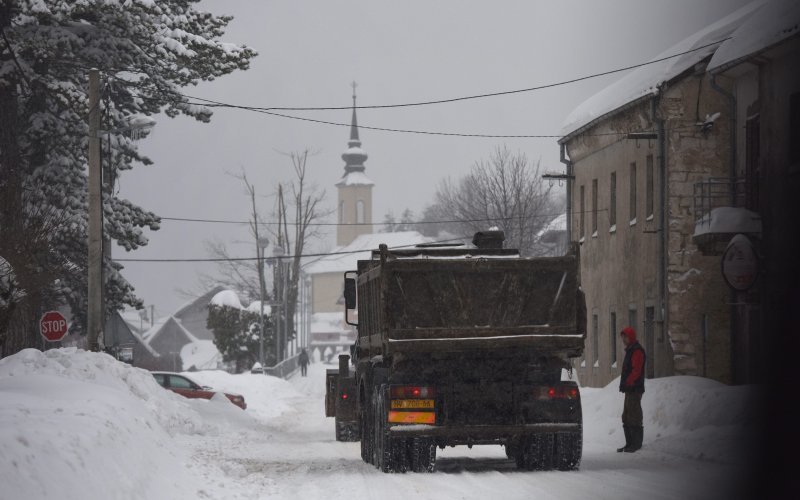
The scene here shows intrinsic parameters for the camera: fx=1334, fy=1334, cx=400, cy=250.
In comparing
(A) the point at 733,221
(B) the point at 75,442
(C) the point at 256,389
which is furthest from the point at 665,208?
(C) the point at 256,389

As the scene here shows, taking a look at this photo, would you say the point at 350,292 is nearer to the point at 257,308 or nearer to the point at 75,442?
the point at 75,442

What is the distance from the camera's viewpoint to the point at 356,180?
7136 inches

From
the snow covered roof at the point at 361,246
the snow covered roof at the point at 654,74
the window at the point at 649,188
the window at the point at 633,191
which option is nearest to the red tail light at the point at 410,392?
the snow covered roof at the point at 654,74

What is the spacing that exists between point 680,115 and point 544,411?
16087mm

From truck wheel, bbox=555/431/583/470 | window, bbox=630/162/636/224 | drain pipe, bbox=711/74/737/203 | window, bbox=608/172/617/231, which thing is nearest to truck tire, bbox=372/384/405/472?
truck wheel, bbox=555/431/583/470

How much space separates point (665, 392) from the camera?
79.7ft

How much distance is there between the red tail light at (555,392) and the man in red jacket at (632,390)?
3.31 meters

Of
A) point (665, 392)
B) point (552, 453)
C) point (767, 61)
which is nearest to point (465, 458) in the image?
point (552, 453)

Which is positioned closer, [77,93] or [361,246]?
[77,93]

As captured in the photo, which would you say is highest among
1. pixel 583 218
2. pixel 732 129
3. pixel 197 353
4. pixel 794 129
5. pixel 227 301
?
pixel 732 129

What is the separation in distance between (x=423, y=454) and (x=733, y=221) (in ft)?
A: 37.5

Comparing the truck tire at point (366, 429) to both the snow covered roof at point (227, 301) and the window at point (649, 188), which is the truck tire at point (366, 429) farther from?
the snow covered roof at point (227, 301)

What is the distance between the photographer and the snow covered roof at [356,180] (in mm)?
181125

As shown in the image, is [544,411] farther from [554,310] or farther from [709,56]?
[709,56]
